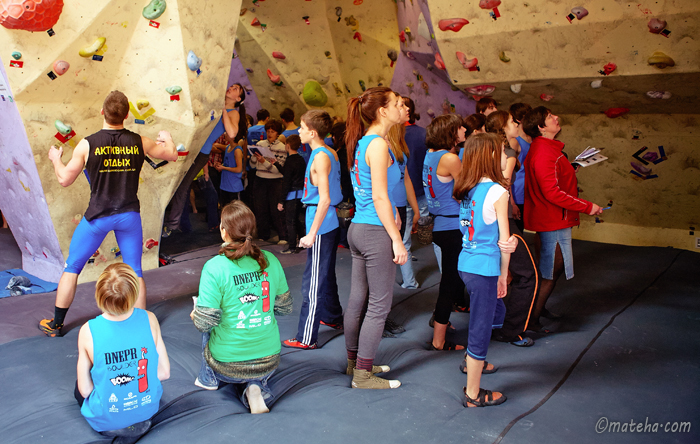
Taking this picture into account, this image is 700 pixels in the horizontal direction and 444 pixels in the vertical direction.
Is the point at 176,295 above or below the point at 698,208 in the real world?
below

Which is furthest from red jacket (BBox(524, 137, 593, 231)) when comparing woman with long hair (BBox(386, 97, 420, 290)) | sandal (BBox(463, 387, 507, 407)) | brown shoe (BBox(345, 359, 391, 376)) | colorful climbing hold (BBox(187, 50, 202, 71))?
colorful climbing hold (BBox(187, 50, 202, 71))

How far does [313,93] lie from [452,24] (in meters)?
3.08

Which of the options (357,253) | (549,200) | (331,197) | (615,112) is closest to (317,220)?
(331,197)

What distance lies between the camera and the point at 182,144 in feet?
14.5

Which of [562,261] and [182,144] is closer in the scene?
[562,261]

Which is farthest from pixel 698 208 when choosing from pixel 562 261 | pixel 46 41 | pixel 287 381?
pixel 46 41

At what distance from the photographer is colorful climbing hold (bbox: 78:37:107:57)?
3766 mm

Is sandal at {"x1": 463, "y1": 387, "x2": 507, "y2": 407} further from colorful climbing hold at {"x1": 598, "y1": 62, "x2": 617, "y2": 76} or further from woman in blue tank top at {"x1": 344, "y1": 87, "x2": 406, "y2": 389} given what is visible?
colorful climbing hold at {"x1": 598, "y1": 62, "x2": 617, "y2": 76}

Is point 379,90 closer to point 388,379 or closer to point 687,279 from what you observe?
point 388,379

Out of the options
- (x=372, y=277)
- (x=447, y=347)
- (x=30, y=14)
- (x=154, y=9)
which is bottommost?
(x=447, y=347)

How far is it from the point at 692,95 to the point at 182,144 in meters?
4.53

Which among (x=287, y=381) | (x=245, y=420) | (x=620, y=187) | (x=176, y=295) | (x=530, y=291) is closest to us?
(x=245, y=420)

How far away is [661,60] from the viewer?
4184mm

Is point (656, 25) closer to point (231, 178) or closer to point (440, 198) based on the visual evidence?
point (440, 198)
